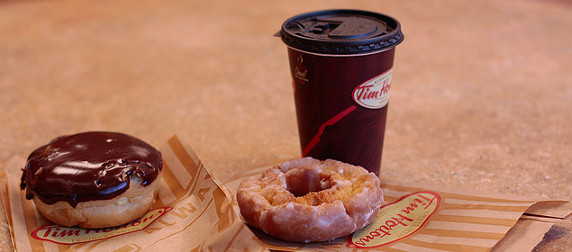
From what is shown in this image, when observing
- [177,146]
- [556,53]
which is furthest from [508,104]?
[177,146]

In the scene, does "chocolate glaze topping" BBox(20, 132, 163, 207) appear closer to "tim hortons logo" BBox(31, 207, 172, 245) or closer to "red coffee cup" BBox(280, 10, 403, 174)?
"tim hortons logo" BBox(31, 207, 172, 245)

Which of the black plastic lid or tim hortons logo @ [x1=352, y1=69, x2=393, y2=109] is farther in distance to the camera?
tim hortons logo @ [x1=352, y1=69, x2=393, y2=109]

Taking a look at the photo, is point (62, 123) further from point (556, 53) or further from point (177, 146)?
point (556, 53)

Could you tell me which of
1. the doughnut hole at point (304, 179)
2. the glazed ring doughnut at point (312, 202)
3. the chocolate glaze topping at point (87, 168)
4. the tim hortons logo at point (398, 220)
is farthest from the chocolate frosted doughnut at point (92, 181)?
the tim hortons logo at point (398, 220)

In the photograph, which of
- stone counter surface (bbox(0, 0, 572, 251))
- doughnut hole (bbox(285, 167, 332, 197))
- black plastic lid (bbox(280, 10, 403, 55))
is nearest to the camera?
black plastic lid (bbox(280, 10, 403, 55))

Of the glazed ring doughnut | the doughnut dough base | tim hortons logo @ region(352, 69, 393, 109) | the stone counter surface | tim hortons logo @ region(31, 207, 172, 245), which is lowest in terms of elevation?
the stone counter surface

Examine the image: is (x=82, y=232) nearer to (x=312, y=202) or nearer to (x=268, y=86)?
(x=312, y=202)

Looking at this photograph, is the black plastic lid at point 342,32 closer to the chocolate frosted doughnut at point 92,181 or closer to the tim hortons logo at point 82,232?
the chocolate frosted doughnut at point 92,181

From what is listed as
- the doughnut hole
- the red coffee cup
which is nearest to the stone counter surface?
the red coffee cup
